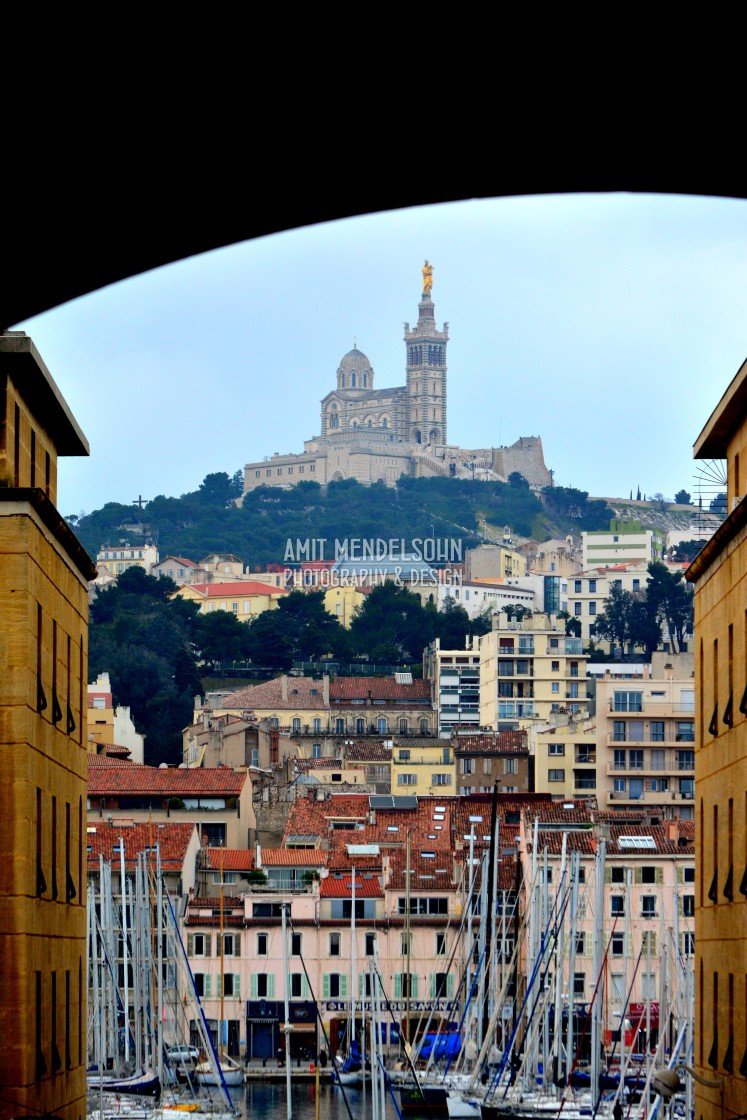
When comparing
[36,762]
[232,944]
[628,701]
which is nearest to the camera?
[36,762]

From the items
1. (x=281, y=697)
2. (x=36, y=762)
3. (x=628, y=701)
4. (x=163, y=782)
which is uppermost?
(x=281, y=697)

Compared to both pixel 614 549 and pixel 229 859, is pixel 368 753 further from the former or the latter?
pixel 614 549

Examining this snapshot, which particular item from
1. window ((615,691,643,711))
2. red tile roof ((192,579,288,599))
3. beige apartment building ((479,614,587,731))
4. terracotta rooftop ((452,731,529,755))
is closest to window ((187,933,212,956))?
window ((615,691,643,711))

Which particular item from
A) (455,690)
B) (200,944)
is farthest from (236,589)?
(200,944)

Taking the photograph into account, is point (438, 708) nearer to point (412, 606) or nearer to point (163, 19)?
point (412, 606)

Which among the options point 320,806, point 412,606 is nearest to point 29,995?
point 320,806
